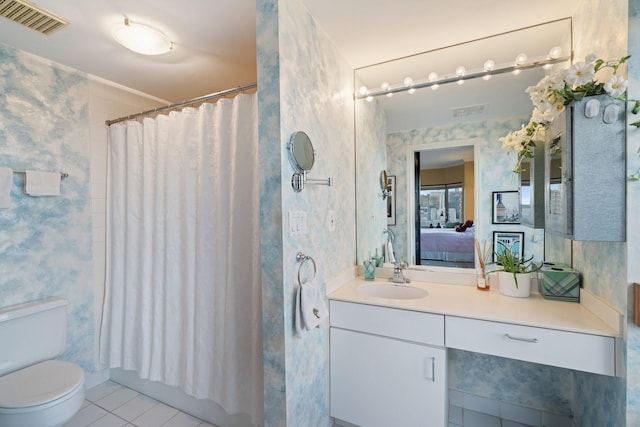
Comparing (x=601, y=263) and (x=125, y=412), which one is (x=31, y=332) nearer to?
(x=125, y=412)

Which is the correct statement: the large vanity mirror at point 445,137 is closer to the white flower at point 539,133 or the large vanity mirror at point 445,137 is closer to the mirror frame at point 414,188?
the mirror frame at point 414,188

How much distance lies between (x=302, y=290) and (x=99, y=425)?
5.67ft

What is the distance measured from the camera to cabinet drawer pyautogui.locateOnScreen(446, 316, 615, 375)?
1.11 metres

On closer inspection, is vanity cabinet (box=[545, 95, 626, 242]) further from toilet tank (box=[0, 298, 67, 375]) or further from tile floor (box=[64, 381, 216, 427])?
toilet tank (box=[0, 298, 67, 375])

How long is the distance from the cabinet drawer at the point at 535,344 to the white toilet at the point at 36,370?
6.52 feet

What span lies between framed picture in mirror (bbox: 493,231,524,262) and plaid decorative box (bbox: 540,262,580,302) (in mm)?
178

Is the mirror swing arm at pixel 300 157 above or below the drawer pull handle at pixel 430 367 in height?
above

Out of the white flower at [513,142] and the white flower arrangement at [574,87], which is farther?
the white flower at [513,142]

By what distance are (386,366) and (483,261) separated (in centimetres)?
90

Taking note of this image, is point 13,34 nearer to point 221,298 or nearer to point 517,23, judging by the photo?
point 221,298

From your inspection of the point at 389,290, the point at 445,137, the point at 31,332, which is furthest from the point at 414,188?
the point at 31,332

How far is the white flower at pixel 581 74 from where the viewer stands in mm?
1043

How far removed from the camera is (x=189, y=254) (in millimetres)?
1746

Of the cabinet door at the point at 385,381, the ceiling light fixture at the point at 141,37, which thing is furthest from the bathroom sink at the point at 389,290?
the ceiling light fixture at the point at 141,37
